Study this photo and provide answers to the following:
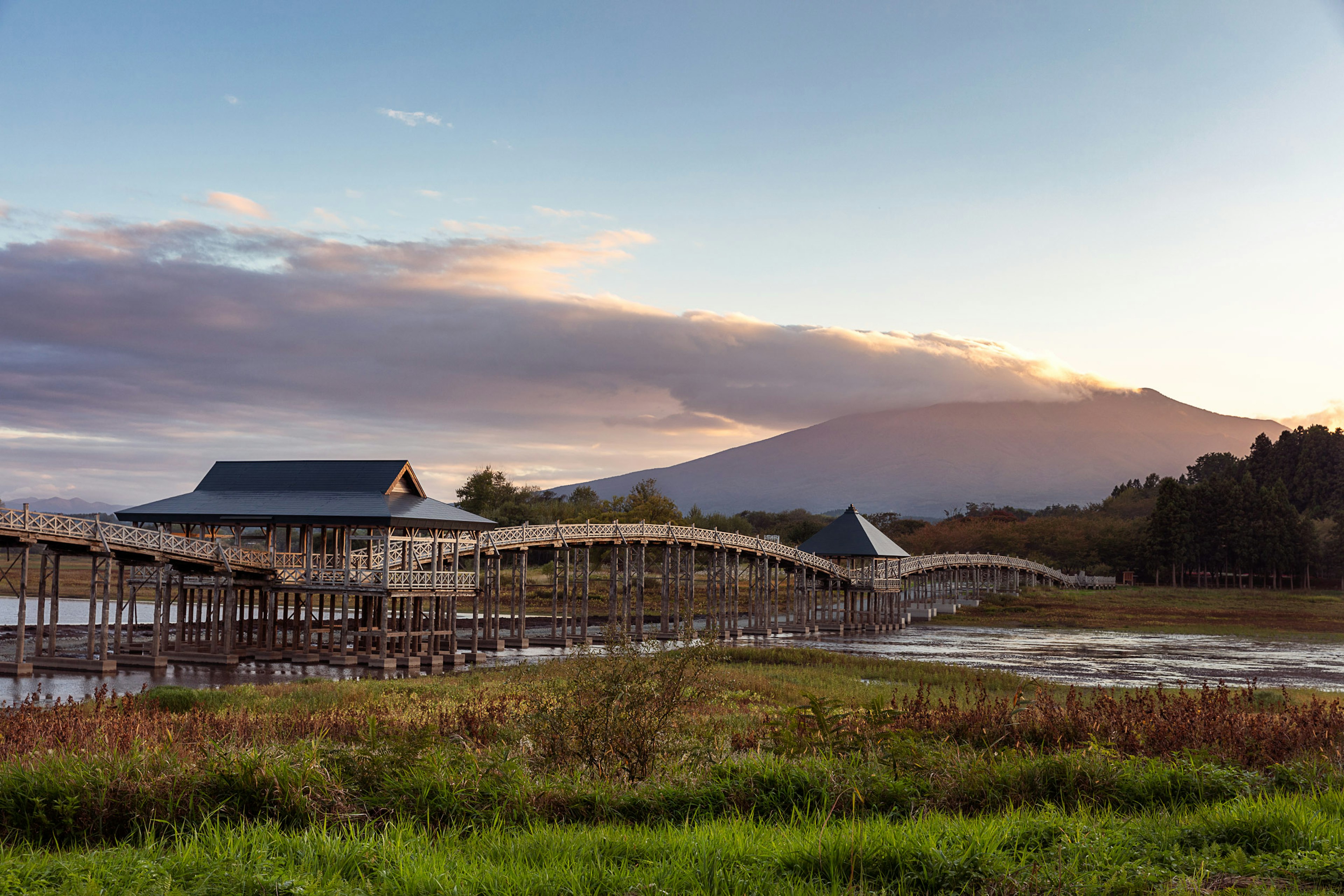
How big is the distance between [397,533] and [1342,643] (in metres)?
57.9

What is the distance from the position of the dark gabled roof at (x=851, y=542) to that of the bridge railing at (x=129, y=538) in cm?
4498

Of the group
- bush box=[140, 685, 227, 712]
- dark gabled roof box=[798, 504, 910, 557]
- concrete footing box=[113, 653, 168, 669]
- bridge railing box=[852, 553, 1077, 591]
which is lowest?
concrete footing box=[113, 653, 168, 669]

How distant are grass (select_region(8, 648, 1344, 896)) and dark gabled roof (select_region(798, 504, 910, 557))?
206 feet

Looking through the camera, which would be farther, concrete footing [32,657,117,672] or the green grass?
concrete footing [32,657,117,672]

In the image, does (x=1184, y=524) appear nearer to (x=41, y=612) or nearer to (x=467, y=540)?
(x=467, y=540)

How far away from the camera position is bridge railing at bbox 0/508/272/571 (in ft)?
108

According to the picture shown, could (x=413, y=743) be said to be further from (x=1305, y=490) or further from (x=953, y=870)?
(x=1305, y=490)

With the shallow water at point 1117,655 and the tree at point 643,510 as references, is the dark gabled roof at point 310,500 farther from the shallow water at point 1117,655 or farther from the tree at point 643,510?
the tree at point 643,510

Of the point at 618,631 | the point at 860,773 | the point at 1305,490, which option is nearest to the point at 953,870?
the point at 860,773

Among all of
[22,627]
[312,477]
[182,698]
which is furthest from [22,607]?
[182,698]

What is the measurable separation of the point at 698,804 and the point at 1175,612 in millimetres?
88658

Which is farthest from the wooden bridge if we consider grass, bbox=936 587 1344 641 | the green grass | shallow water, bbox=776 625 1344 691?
grass, bbox=936 587 1344 641

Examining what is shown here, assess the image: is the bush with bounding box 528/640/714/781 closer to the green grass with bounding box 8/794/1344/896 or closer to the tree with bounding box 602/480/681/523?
the green grass with bounding box 8/794/1344/896

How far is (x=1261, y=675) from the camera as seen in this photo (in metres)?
41.8
